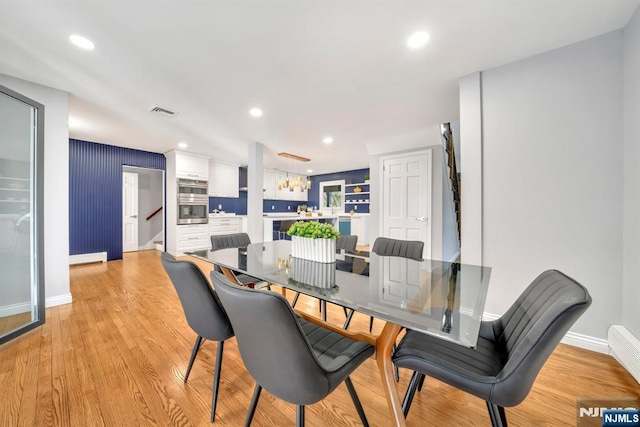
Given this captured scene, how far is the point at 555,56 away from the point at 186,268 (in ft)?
10.2

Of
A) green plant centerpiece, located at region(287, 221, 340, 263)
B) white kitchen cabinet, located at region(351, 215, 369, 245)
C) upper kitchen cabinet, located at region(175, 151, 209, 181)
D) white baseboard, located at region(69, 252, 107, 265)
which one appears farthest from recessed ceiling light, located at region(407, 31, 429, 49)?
white baseboard, located at region(69, 252, 107, 265)

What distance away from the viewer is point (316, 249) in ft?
5.86

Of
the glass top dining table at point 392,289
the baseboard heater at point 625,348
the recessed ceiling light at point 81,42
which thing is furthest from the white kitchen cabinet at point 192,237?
the baseboard heater at point 625,348

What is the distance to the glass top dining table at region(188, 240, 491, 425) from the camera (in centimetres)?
93

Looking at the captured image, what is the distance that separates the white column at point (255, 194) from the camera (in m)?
4.73

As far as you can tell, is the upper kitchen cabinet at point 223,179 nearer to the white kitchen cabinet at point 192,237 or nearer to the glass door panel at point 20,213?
the white kitchen cabinet at point 192,237

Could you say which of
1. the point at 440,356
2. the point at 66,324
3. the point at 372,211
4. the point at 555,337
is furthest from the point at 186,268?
the point at 372,211

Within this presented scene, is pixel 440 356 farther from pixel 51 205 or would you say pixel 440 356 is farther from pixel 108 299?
pixel 51 205

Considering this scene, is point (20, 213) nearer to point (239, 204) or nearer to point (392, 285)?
point (392, 285)

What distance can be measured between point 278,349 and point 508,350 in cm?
100

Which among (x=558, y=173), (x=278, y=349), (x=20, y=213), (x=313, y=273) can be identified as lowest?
(x=278, y=349)

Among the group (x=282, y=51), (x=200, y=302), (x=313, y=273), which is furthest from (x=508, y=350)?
(x=282, y=51)

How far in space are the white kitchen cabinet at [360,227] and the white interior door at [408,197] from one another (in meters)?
2.85

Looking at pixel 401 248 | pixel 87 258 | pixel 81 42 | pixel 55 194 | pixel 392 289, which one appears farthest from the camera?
pixel 87 258
